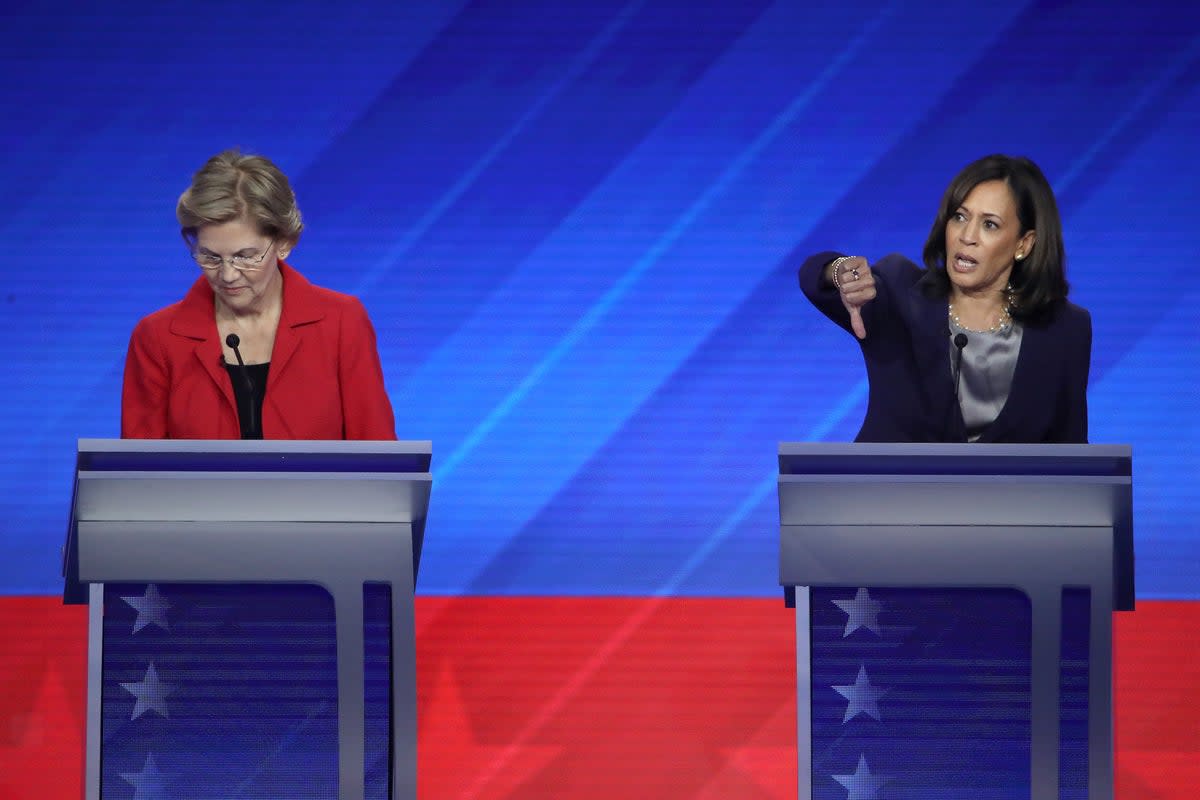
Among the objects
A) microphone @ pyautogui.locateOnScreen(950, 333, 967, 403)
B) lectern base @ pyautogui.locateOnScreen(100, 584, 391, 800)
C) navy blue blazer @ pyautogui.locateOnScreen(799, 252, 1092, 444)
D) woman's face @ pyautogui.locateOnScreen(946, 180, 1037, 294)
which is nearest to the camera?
lectern base @ pyautogui.locateOnScreen(100, 584, 391, 800)

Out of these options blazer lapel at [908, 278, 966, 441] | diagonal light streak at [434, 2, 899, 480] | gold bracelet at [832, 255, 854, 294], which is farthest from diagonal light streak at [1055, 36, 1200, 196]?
gold bracelet at [832, 255, 854, 294]

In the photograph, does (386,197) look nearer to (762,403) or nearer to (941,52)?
(762,403)

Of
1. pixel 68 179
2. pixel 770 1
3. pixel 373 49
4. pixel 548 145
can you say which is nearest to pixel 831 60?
pixel 770 1

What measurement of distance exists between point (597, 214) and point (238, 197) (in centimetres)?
261

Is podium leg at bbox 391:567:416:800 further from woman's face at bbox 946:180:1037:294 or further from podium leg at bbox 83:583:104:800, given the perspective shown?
woman's face at bbox 946:180:1037:294

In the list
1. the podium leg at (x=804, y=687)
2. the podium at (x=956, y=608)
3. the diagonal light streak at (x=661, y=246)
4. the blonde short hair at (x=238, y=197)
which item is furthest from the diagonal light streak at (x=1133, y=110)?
the podium leg at (x=804, y=687)

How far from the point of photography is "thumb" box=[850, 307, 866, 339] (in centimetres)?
282

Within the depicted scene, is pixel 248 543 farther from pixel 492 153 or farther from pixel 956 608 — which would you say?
pixel 492 153

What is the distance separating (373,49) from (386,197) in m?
0.45

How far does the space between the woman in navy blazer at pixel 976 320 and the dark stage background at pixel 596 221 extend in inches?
90.6

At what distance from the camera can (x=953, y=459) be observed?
7.16 ft

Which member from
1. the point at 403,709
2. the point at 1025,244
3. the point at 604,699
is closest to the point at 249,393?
the point at 403,709

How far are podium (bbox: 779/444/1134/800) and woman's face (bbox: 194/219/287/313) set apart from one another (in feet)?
3.39

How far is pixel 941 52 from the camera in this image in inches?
205
